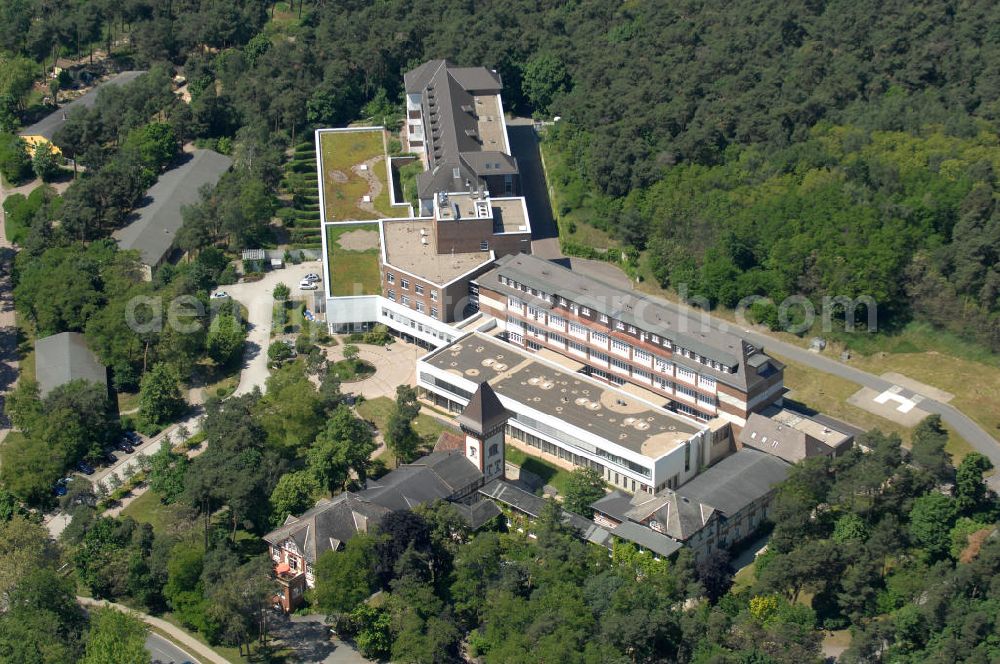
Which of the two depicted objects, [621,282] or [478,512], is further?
[621,282]

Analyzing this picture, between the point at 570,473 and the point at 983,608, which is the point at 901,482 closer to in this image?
the point at 983,608

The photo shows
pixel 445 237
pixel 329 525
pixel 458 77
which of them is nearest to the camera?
pixel 329 525

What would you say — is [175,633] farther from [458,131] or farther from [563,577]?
[458,131]

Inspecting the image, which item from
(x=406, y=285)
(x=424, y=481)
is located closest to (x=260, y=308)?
(x=406, y=285)

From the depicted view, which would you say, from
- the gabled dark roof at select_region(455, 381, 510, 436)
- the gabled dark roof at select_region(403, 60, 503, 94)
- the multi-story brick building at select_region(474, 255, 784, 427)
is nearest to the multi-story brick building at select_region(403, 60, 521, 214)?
the gabled dark roof at select_region(403, 60, 503, 94)

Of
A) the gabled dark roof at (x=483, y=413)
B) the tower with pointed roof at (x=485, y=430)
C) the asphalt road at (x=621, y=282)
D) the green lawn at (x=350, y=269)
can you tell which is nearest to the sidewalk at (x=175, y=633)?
the tower with pointed roof at (x=485, y=430)

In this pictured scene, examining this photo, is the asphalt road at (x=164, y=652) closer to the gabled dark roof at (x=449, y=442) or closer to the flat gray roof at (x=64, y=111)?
the gabled dark roof at (x=449, y=442)
